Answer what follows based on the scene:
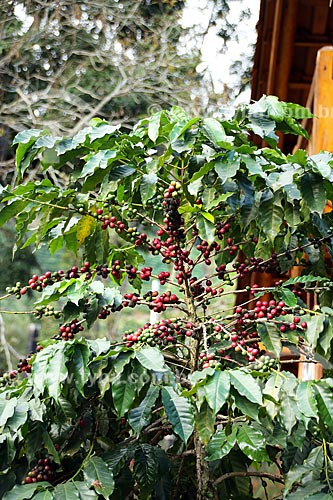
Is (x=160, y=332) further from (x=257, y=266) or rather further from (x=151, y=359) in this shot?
(x=257, y=266)

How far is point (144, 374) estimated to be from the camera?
1261mm

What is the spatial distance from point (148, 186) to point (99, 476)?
572 millimetres

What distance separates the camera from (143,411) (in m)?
1.27

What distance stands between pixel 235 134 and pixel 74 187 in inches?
16.2

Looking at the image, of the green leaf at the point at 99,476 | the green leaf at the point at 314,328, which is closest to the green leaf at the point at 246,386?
the green leaf at the point at 314,328

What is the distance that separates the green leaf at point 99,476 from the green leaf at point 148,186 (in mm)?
515

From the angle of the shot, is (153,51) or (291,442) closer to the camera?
(291,442)

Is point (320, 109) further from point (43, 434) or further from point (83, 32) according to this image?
point (83, 32)

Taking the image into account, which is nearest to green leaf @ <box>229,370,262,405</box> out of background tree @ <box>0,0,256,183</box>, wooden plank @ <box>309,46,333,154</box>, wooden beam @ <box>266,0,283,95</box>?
wooden plank @ <box>309,46,333,154</box>

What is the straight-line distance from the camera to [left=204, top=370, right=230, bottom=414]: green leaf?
1.15 metres

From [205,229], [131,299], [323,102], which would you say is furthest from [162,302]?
[323,102]

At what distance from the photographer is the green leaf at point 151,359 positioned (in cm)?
123

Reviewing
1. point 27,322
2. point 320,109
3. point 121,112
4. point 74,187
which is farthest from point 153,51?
point 74,187

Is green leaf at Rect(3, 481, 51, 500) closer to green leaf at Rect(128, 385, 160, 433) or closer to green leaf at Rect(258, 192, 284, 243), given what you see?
green leaf at Rect(128, 385, 160, 433)
